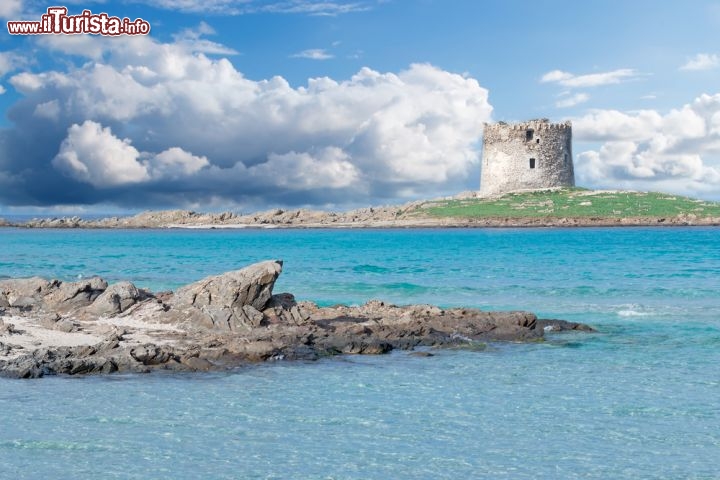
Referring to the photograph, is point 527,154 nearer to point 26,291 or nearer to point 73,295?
point 26,291

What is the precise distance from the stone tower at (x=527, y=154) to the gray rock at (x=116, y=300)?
7829 cm

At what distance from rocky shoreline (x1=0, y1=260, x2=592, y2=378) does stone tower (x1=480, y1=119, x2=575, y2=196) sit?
76.2 m

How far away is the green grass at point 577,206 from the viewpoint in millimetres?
87438

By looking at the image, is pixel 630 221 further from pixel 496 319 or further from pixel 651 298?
pixel 496 319

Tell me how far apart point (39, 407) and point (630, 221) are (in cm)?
8074

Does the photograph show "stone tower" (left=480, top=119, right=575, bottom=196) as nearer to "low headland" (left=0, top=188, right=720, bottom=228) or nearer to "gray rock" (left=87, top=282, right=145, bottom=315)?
"low headland" (left=0, top=188, right=720, bottom=228)

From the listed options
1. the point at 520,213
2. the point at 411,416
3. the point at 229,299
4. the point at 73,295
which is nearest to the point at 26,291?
the point at 73,295

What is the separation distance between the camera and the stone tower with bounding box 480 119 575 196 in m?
93.6

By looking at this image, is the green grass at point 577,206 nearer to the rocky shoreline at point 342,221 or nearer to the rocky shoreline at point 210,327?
the rocky shoreline at point 342,221

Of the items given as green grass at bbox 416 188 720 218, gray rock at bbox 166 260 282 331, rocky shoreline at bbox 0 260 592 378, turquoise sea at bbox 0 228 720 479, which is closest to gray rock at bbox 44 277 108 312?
rocky shoreline at bbox 0 260 592 378

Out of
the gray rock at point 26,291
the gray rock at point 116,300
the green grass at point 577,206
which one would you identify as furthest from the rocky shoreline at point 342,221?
the gray rock at point 116,300

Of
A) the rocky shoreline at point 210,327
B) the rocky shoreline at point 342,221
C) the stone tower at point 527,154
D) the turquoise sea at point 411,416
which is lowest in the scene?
the turquoise sea at point 411,416

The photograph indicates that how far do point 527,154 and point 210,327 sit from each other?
264 ft

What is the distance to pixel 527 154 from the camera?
93.9 metres
